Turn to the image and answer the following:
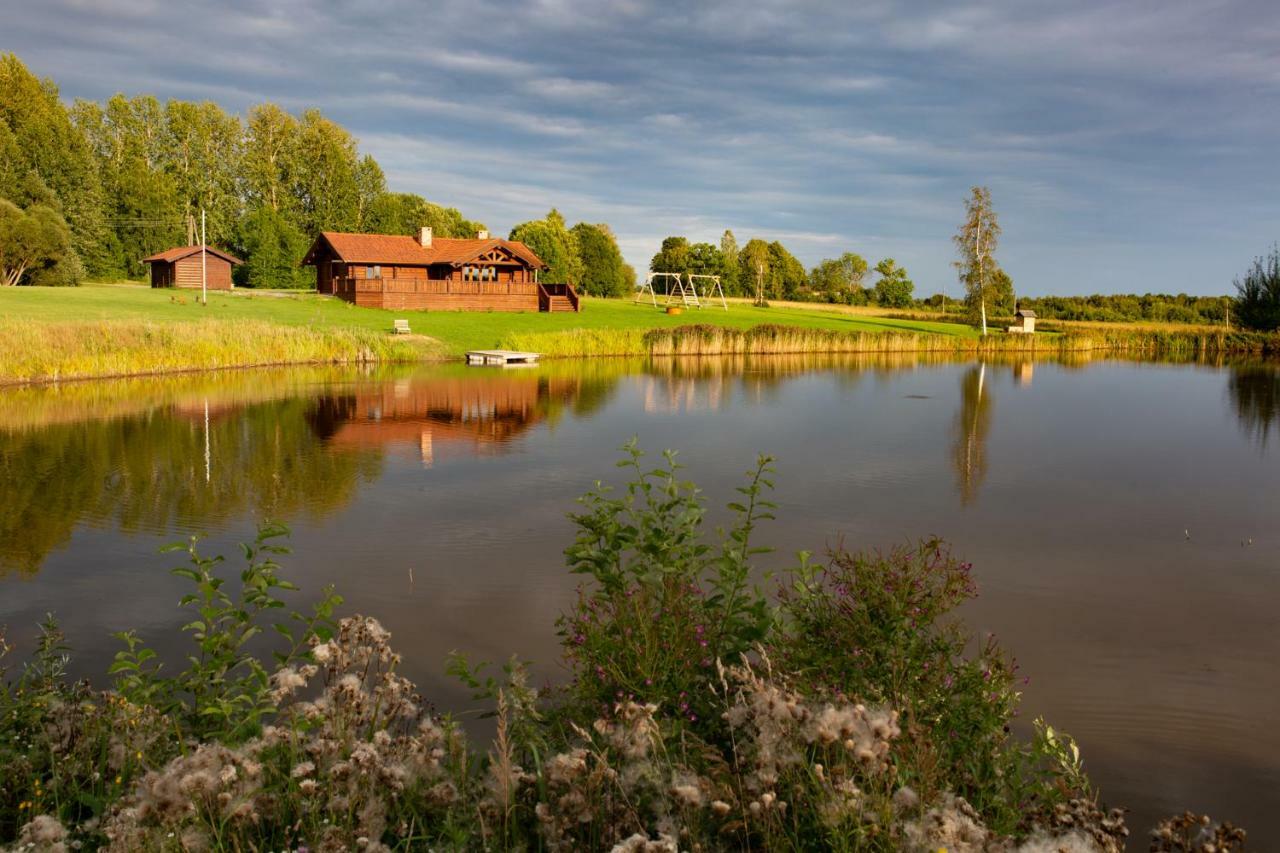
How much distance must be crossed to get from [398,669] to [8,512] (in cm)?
907

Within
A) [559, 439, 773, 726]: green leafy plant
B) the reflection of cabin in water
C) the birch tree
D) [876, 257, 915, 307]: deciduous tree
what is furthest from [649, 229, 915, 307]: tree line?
[559, 439, 773, 726]: green leafy plant

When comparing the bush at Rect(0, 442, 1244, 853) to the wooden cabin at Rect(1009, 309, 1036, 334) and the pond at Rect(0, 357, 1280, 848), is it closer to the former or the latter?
the pond at Rect(0, 357, 1280, 848)

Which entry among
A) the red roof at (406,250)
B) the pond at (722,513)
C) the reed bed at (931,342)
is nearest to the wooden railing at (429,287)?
the red roof at (406,250)

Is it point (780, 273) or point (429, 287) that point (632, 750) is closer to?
point (429, 287)

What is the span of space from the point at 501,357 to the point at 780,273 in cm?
7849

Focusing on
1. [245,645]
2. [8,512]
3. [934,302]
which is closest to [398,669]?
[245,645]

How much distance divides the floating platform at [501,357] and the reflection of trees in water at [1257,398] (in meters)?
27.3

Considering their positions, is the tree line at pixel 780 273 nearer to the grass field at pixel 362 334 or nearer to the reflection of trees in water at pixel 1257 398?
the grass field at pixel 362 334

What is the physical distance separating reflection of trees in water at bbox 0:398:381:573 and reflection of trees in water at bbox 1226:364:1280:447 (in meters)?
21.7

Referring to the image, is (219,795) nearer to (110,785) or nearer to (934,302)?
(110,785)

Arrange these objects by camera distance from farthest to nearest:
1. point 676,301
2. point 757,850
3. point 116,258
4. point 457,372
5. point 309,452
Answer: point 116,258, point 676,301, point 457,372, point 309,452, point 757,850

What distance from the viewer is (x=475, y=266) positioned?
6284 cm

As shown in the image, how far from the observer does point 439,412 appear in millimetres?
25328

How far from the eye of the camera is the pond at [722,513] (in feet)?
25.6
